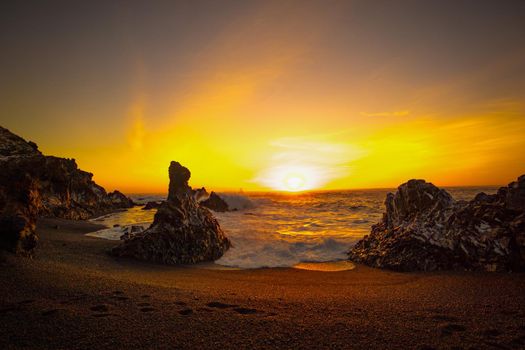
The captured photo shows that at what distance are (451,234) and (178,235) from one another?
6.52m

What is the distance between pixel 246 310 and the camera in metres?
3.61

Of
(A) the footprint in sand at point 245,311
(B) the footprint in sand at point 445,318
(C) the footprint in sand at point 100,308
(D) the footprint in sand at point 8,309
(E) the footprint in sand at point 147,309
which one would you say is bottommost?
(B) the footprint in sand at point 445,318

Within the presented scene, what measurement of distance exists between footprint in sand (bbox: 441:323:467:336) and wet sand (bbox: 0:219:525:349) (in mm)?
10

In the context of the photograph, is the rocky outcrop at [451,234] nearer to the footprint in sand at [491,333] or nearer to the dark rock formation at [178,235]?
the footprint in sand at [491,333]

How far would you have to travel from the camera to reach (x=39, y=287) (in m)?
3.84

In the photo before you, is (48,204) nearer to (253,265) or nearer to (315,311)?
(253,265)

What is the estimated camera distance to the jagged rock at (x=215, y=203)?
28.5 meters

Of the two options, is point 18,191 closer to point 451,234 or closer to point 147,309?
point 147,309

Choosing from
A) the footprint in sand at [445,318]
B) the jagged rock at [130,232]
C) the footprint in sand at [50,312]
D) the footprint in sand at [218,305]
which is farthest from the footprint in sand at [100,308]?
the jagged rock at [130,232]

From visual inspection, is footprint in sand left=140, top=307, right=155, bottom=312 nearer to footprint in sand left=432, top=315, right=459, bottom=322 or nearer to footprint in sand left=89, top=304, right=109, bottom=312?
footprint in sand left=89, top=304, right=109, bottom=312

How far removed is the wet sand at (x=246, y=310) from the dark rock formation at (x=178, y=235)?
1.37 meters

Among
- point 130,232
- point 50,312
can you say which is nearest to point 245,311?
point 50,312

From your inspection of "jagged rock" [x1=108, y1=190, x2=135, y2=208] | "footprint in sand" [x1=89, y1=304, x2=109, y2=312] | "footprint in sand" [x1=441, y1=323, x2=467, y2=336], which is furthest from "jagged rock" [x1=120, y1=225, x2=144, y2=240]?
"jagged rock" [x1=108, y1=190, x2=135, y2=208]

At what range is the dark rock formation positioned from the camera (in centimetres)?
710
